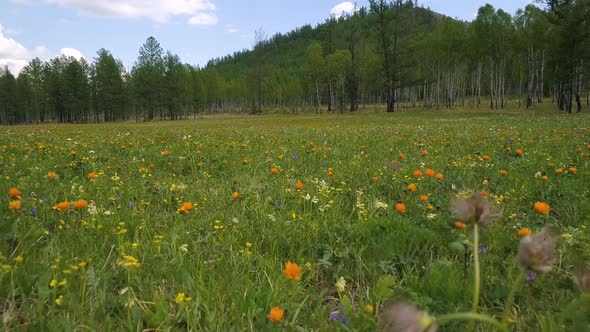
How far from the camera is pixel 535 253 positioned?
0.91m

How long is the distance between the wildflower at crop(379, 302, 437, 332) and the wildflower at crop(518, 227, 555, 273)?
0.38 meters

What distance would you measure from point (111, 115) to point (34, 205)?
289ft

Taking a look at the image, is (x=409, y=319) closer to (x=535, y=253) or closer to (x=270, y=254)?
(x=535, y=253)

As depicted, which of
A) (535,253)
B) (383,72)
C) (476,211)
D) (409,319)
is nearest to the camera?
(409,319)

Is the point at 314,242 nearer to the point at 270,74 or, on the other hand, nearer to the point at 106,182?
the point at 106,182

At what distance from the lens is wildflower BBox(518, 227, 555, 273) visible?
898mm

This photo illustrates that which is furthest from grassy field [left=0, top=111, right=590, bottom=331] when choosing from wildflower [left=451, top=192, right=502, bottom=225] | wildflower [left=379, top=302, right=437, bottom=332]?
wildflower [left=379, top=302, right=437, bottom=332]

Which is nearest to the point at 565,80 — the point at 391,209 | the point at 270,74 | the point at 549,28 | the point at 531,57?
the point at 549,28

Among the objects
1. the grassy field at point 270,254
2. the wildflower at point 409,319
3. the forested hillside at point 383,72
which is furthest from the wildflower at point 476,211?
the forested hillside at point 383,72

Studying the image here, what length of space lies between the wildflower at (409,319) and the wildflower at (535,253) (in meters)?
0.38

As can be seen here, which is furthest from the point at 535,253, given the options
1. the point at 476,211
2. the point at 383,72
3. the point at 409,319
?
the point at 383,72

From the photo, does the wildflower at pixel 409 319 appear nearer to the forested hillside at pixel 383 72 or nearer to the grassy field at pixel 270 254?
the grassy field at pixel 270 254

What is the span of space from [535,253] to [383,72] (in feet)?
162

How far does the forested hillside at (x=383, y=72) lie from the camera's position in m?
37.4
